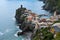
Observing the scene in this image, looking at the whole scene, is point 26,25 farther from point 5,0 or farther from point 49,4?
point 5,0

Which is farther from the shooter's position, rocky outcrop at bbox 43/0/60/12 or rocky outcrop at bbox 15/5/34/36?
rocky outcrop at bbox 43/0/60/12

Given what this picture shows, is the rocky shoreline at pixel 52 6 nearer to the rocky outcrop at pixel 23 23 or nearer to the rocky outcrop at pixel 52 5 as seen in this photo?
the rocky outcrop at pixel 52 5

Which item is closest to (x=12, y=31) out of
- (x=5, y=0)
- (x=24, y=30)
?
(x=24, y=30)

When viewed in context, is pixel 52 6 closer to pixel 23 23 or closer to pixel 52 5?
pixel 52 5

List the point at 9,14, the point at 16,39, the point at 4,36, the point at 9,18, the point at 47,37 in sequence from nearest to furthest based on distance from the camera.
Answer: the point at 47,37 → the point at 16,39 → the point at 4,36 → the point at 9,18 → the point at 9,14

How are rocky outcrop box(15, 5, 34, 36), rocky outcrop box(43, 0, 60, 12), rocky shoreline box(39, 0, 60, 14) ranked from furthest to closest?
1. rocky outcrop box(43, 0, 60, 12)
2. rocky shoreline box(39, 0, 60, 14)
3. rocky outcrop box(15, 5, 34, 36)

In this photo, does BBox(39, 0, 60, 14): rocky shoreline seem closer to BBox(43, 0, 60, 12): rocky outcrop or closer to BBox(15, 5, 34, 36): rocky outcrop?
BBox(43, 0, 60, 12): rocky outcrop

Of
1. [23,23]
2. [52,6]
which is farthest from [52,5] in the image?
[23,23]

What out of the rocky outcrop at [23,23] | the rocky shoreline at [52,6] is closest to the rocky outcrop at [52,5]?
the rocky shoreline at [52,6]

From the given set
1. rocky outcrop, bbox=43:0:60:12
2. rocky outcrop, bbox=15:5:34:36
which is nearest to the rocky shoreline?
rocky outcrop, bbox=43:0:60:12

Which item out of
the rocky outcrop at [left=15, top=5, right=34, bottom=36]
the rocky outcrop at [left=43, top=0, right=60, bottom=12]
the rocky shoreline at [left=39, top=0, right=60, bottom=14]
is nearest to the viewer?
the rocky outcrop at [left=15, top=5, right=34, bottom=36]

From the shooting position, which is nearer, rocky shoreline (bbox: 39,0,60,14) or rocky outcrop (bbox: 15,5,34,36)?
rocky outcrop (bbox: 15,5,34,36)
